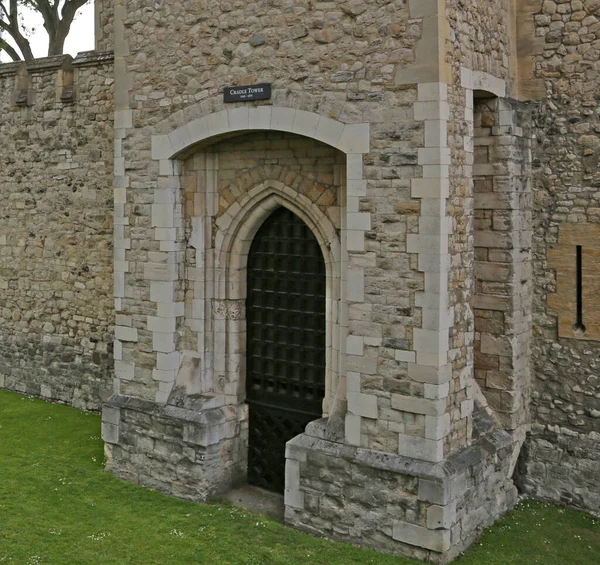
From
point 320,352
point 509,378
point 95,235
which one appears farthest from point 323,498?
point 95,235

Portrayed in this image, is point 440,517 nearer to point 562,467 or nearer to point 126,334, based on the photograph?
point 562,467

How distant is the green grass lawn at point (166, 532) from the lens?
6.82m

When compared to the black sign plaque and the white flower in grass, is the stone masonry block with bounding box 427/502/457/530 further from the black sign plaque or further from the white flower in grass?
the black sign plaque

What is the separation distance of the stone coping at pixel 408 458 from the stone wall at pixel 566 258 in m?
0.60

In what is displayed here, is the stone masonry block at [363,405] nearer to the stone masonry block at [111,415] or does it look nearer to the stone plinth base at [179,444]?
the stone plinth base at [179,444]

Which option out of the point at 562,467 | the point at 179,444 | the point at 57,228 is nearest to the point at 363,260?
the point at 179,444

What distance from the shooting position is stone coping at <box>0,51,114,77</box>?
10.9 metres

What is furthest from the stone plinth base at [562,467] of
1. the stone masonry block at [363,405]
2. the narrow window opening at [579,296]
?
the stone masonry block at [363,405]

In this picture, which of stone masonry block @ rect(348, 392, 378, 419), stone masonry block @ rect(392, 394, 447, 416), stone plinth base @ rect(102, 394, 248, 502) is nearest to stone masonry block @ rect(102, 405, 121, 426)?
stone plinth base @ rect(102, 394, 248, 502)

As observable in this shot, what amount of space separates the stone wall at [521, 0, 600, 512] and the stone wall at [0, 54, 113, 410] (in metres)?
5.87

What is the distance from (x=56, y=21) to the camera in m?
18.8

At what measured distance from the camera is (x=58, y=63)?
11.4 metres

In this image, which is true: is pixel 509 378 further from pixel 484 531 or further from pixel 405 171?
pixel 405 171

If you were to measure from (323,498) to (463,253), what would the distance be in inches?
100.0
